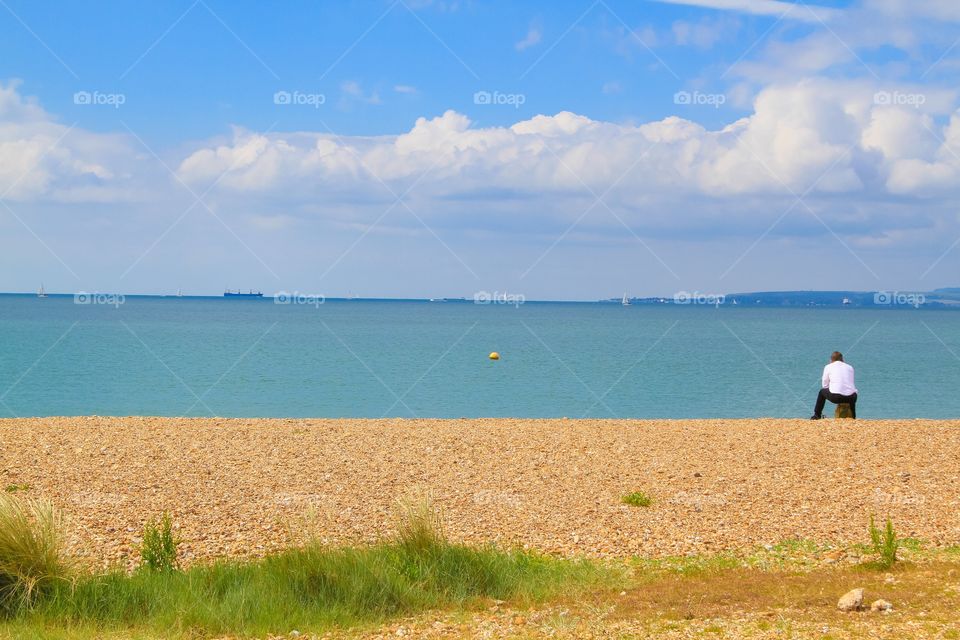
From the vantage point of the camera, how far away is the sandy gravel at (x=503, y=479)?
8.84m

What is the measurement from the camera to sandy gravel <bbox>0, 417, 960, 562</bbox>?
8836mm

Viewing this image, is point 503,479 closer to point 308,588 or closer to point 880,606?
point 308,588

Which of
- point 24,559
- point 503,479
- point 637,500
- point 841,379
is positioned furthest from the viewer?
point 841,379

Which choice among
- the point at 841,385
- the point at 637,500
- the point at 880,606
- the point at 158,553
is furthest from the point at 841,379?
the point at 158,553

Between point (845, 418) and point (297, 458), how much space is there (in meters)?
10.6

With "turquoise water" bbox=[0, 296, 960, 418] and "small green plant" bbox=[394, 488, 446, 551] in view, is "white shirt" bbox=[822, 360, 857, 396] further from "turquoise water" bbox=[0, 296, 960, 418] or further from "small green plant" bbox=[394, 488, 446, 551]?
"small green plant" bbox=[394, 488, 446, 551]

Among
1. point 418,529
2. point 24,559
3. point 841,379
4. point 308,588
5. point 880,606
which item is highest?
point 841,379

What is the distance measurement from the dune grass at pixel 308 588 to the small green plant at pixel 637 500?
106 inches

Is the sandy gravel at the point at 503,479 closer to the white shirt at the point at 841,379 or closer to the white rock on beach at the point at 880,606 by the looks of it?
the white shirt at the point at 841,379

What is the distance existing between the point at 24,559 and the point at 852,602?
6.02 metres

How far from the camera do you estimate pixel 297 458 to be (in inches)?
512

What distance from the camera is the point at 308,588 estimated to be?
6730 millimetres

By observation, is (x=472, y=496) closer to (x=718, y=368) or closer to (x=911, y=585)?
(x=911, y=585)

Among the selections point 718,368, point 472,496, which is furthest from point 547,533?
point 718,368
